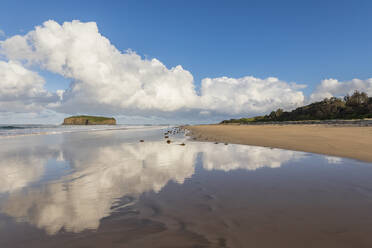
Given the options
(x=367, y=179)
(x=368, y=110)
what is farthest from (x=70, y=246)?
(x=368, y=110)

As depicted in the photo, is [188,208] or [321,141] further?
[321,141]

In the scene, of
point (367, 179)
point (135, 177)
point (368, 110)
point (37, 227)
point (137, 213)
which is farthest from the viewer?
point (368, 110)

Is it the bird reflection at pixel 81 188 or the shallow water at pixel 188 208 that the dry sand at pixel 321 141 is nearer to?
the shallow water at pixel 188 208

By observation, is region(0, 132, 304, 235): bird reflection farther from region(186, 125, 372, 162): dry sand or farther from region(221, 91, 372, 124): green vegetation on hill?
region(221, 91, 372, 124): green vegetation on hill

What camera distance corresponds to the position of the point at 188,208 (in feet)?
13.2

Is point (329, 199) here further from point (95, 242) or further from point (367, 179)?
point (95, 242)

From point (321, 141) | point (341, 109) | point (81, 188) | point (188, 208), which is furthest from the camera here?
point (341, 109)

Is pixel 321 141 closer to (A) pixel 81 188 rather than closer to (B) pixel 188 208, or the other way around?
(B) pixel 188 208

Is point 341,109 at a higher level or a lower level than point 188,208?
higher

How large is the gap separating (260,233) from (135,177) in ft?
14.4

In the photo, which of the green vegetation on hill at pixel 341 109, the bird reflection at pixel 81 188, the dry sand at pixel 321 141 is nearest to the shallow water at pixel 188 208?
the bird reflection at pixel 81 188

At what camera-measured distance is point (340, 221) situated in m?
3.34

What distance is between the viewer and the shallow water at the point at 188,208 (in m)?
2.92

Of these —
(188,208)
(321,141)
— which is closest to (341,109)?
(321,141)
